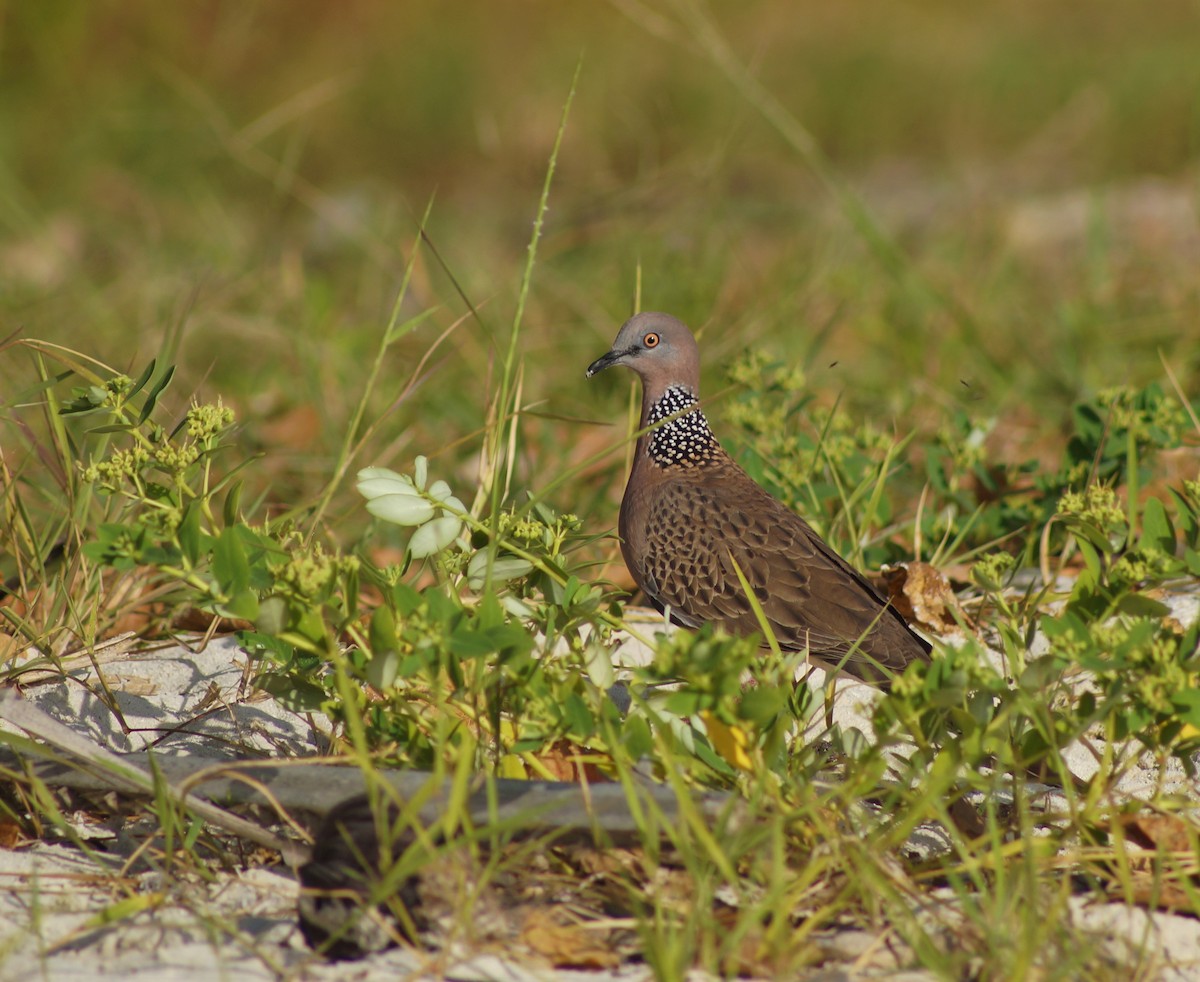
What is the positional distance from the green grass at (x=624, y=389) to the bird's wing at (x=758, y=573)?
0.77ft

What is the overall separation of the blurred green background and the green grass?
0.13ft

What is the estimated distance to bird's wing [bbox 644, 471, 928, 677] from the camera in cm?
343

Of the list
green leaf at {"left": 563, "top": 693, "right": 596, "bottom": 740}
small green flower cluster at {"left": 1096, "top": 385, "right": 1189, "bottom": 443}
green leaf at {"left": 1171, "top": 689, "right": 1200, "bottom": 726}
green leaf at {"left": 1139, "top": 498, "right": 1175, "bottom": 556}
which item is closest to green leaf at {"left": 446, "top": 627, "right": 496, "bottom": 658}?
green leaf at {"left": 563, "top": 693, "right": 596, "bottom": 740}

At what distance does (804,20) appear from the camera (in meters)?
14.3

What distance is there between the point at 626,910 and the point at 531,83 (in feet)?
33.1

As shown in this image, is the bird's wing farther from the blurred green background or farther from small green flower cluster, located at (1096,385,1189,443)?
small green flower cluster, located at (1096,385,1189,443)

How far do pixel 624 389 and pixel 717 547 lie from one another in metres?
1.99

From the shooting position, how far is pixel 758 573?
11.6 feet

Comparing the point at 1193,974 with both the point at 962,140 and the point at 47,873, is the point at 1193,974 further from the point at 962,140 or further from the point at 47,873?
the point at 962,140

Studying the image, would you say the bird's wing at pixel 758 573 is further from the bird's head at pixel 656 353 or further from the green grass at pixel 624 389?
the bird's head at pixel 656 353

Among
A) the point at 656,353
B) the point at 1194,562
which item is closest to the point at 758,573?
the point at 656,353

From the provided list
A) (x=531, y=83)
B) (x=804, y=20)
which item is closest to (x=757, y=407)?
(x=531, y=83)

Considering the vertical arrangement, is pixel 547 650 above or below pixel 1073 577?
above

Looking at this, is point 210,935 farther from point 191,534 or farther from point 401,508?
point 401,508
